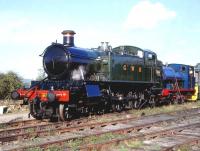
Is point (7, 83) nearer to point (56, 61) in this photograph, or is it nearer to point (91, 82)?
point (56, 61)

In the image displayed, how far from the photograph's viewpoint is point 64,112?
14.8 m

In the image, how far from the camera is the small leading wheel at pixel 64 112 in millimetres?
14641

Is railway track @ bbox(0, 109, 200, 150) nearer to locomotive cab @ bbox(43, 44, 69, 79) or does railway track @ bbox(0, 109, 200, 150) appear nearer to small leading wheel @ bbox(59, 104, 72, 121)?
small leading wheel @ bbox(59, 104, 72, 121)

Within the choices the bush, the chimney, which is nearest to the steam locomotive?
the chimney

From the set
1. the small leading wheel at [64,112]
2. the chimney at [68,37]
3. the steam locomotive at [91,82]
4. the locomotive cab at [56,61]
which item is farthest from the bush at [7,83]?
the small leading wheel at [64,112]

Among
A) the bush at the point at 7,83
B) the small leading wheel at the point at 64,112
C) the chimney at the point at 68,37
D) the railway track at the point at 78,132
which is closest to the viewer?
the railway track at the point at 78,132

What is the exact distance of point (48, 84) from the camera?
1556 cm

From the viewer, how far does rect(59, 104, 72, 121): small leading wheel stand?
14.6 meters

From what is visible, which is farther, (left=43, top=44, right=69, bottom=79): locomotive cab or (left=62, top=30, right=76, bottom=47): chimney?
(left=62, top=30, right=76, bottom=47): chimney

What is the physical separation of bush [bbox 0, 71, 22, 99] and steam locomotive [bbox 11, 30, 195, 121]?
10268mm

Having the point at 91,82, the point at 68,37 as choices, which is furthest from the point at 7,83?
the point at 91,82

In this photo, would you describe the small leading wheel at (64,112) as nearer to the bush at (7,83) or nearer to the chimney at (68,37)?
the chimney at (68,37)

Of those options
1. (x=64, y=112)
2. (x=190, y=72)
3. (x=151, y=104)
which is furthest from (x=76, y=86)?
(x=190, y=72)

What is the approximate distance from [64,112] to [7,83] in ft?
41.6
